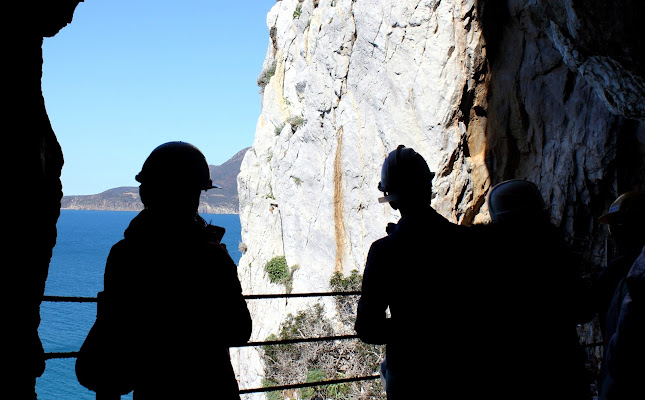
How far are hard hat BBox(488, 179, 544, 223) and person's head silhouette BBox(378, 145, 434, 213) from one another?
0.32 meters

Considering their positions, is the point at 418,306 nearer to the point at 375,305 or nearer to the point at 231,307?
the point at 375,305

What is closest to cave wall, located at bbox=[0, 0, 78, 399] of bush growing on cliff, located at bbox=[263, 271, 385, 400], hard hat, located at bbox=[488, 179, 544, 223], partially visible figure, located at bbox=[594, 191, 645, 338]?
hard hat, located at bbox=[488, 179, 544, 223]

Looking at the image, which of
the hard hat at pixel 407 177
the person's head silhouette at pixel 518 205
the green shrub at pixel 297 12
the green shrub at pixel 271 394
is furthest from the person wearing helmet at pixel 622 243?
the green shrub at pixel 297 12

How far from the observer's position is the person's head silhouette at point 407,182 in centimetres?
205

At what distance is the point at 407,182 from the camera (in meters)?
2.06

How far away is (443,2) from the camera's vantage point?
17.1 m

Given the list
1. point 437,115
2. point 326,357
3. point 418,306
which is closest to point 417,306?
point 418,306

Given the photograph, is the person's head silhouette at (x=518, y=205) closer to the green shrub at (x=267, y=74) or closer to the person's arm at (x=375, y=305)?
the person's arm at (x=375, y=305)

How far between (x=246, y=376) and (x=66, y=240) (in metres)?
133

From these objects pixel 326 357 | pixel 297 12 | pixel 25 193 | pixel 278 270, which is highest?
pixel 297 12

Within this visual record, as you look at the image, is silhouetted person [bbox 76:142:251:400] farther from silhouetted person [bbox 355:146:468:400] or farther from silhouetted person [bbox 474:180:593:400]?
silhouetted person [bbox 474:180:593:400]

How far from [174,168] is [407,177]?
875mm

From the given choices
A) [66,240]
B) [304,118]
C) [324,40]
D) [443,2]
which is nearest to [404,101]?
[443,2]

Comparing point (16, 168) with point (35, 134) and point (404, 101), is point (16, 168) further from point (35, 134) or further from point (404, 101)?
point (404, 101)
